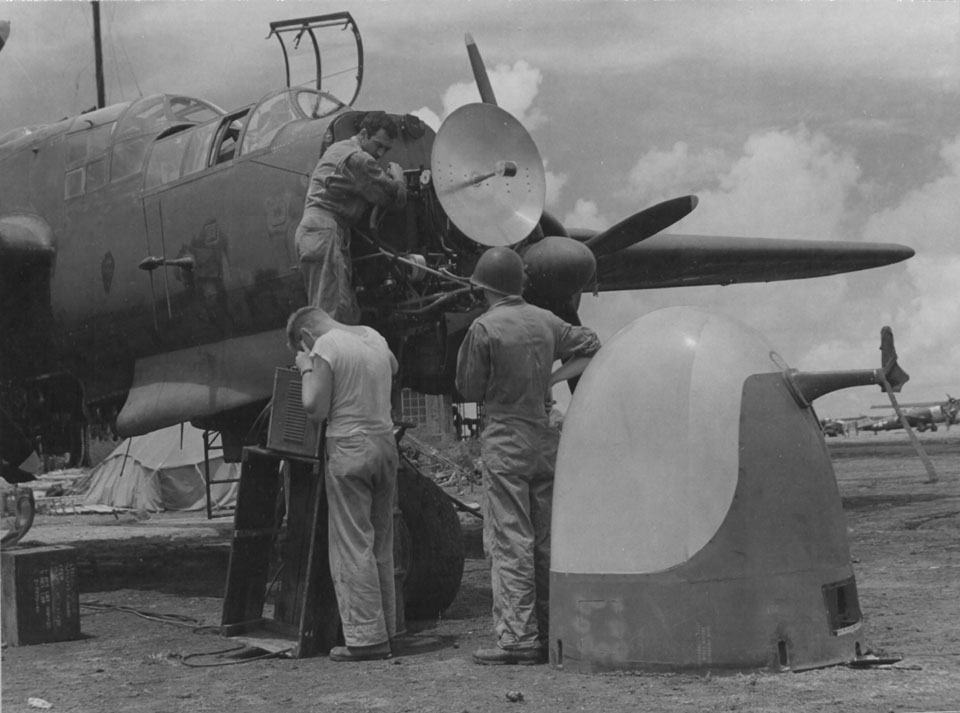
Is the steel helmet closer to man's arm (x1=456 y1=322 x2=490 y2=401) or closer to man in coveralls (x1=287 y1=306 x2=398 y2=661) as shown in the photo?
man's arm (x1=456 y1=322 x2=490 y2=401)

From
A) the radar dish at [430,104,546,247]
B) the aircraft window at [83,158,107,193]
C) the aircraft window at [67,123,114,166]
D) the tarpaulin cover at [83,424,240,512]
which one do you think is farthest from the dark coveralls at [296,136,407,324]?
the tarpaulin cover at [83,424,240,512]

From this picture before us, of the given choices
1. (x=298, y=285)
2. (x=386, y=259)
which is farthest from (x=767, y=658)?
(x=298, y=285)

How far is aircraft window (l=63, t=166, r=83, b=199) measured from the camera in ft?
35.4

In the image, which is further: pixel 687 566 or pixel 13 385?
pixel 13 385

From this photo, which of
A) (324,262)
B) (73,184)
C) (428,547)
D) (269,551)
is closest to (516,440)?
(428,547)

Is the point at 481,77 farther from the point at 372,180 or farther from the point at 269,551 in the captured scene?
the point at 269,551

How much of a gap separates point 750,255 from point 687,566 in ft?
35.8

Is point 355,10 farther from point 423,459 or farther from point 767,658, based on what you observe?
point 423,459

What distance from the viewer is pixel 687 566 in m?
5.34

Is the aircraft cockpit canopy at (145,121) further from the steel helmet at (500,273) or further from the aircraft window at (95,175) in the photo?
the steel helmet at (500,273)

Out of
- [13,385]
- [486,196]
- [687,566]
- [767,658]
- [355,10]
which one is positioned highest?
[355,10]

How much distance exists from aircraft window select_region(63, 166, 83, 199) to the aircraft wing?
5781 millimetres

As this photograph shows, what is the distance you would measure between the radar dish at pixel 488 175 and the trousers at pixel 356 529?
226cm

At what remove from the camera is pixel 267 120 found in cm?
942
